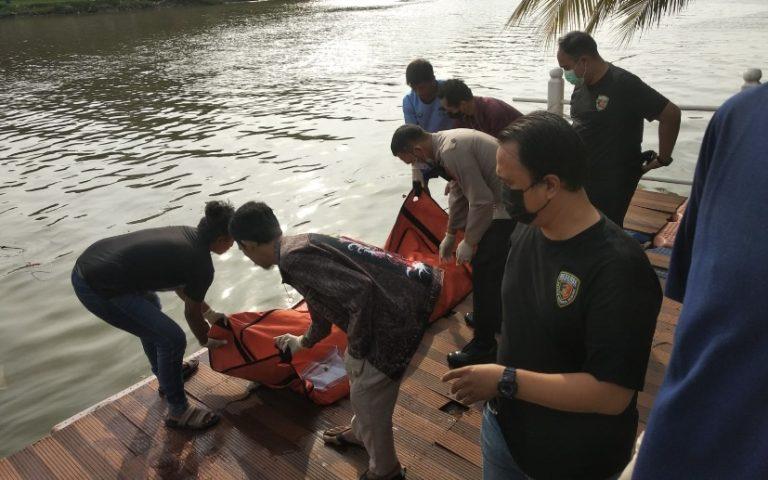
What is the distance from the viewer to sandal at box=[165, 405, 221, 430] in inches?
137

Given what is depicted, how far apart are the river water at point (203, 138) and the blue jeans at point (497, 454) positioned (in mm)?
4368

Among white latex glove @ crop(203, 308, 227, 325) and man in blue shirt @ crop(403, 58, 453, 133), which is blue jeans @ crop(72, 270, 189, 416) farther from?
man in blue shirt @ crop(403, 58, 453, 133)

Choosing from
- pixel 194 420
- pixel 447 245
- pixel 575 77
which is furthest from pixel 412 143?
pixel 194 420

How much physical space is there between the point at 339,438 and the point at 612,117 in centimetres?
277

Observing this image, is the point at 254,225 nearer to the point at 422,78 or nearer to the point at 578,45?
the point at 578,45

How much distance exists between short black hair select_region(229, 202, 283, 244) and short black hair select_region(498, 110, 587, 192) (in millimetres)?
1397

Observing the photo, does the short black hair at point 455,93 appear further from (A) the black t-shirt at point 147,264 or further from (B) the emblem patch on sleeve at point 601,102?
(A) the black t-shirt at point 147,264

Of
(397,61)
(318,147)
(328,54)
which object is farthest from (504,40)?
(318,147)

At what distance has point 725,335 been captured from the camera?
0.95 metres

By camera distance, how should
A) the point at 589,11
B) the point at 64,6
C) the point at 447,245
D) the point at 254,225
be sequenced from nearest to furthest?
the point at 254,225 < the point at 447,245 < the point at 589,11 < the point at 64,6

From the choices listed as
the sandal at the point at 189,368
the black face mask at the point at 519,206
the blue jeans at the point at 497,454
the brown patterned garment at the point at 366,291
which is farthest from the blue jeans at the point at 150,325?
the black face mask at the point at 519,206

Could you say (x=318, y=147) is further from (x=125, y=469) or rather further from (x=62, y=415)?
(x=125, y=469)

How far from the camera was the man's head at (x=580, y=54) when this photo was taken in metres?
3.64

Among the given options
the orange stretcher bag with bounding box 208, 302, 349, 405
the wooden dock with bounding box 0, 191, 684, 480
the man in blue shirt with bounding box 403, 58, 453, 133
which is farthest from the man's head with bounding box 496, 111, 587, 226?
the man in blue shirt with bounding box 403, 58, 453, 133
